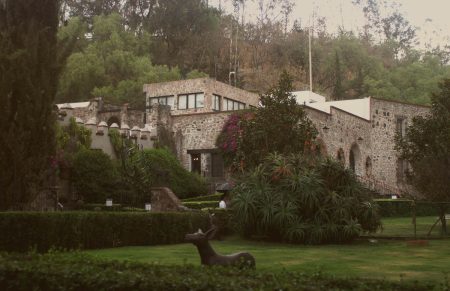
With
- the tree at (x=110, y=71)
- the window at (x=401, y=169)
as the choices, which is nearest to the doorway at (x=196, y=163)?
the tree at (x=110, y=71)

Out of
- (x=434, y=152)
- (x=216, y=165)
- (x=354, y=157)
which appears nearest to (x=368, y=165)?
(x=354, y=157)

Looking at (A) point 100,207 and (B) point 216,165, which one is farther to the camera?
(B) point 216,165

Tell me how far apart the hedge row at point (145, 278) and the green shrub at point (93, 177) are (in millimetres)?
20584

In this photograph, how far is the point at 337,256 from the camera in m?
15.0

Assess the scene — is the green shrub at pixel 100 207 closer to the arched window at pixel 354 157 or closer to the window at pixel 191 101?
the window at pixel 191 101

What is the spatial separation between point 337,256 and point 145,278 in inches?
366

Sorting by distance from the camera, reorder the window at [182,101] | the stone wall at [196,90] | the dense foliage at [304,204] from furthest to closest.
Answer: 1. the window at [182,101]
2. the stone wall at [196,90]
3. the dense foliage at [304,204]

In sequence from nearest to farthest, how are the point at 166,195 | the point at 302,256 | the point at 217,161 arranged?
the point at 302,256 → the point at 166,195 → the point at 217,161

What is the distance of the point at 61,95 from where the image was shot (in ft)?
156

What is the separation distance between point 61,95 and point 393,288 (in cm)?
4408

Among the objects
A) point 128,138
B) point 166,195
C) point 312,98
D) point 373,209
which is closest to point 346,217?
point 373,209

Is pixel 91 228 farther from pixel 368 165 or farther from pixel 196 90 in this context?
pixel 368 165

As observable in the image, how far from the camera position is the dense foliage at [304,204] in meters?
19.0

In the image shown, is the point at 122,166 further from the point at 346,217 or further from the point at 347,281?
the point at 347,281
